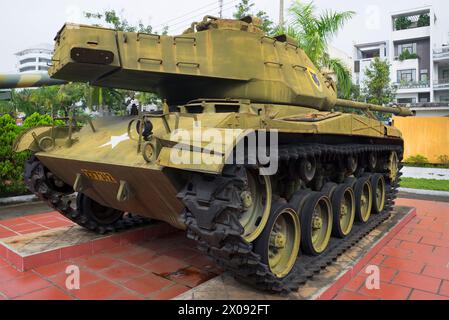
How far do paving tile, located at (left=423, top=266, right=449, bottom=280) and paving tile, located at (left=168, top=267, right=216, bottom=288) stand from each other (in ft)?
8.28

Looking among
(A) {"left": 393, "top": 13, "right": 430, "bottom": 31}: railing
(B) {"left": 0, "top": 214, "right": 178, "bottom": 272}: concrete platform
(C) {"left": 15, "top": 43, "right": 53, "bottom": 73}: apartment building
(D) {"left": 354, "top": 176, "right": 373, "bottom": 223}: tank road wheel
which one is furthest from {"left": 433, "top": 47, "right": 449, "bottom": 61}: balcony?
(C) {"left": 15, "top": 43, "right": 53, "bottom": 73}: apartment building

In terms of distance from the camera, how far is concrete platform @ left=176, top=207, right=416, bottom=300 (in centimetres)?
372

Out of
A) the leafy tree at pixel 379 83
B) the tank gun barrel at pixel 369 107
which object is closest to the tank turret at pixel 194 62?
the tank gun barrel at pixel 369 107

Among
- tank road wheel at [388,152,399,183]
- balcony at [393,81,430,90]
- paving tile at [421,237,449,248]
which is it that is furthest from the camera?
balcony at [393,81,430,90]

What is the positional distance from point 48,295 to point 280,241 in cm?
244

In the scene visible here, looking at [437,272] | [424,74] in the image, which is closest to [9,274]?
[437,272]

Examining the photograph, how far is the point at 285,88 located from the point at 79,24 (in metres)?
2.46

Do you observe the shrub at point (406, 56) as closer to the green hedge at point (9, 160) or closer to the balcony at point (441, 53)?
the balcony at point (441, 53)

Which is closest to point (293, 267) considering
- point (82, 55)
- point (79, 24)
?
point (82, 55)

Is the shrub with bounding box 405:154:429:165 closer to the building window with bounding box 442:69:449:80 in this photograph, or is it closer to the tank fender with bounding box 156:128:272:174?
the tank fender with bounding box 156:128:272:174

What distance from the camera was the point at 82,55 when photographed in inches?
163

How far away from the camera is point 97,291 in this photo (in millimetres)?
4188

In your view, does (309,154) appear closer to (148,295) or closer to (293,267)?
(293,267)

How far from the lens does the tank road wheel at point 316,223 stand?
15.1ft
